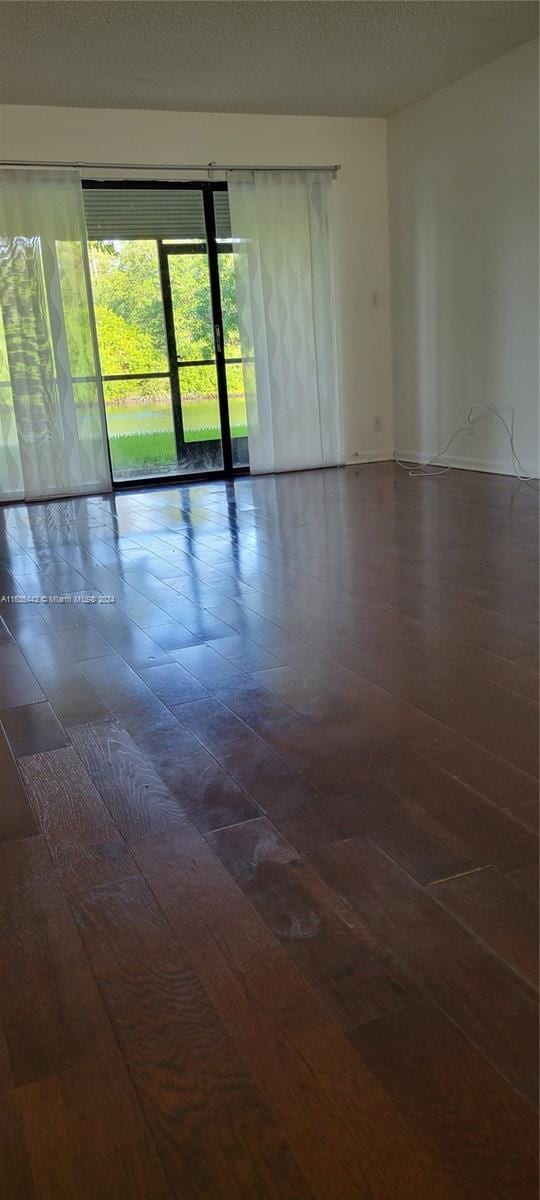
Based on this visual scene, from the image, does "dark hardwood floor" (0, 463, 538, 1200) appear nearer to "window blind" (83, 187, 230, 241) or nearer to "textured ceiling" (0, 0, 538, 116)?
"textured ceiling" (0, 0, 538, 116)

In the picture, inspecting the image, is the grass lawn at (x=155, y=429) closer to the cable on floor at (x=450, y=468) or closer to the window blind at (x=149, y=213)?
the window blind at (x=149, y=213)

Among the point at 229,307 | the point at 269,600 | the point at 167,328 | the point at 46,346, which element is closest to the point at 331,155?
the point at 229,307

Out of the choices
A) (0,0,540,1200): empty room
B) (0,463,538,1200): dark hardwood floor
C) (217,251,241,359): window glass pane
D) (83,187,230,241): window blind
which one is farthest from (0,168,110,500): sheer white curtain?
(0,463,538,1200): dark hardwood floor

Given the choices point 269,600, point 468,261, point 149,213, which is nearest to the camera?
point 269,600

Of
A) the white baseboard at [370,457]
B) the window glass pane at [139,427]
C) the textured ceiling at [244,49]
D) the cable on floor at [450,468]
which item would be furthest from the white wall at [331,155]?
the window glass pane at [139,427]

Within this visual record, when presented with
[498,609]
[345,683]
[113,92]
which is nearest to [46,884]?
[345,683]

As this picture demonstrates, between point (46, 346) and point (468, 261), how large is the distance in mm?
2933

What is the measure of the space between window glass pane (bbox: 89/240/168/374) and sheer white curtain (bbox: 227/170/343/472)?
626 mm

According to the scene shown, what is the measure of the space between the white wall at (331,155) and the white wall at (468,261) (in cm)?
14

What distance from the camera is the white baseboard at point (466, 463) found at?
235 inches

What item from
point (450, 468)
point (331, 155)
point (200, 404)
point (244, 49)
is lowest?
point (450, 468)

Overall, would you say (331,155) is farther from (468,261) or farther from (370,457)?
(370,457)

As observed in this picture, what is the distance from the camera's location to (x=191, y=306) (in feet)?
21.4

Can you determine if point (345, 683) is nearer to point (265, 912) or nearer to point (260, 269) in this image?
point (265, 912)
